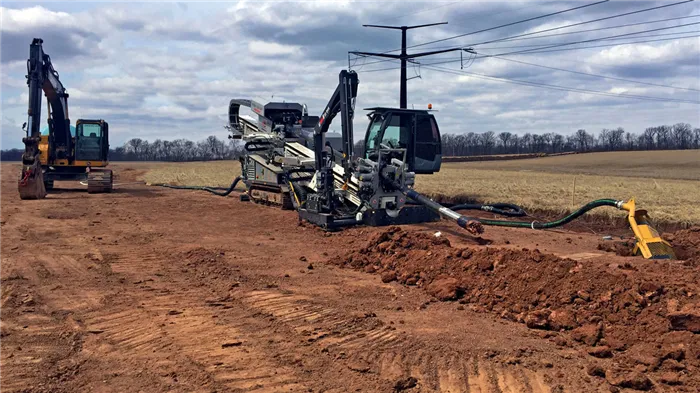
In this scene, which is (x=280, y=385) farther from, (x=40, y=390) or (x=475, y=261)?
(x=475, y=261)

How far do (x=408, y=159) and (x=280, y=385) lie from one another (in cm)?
1116

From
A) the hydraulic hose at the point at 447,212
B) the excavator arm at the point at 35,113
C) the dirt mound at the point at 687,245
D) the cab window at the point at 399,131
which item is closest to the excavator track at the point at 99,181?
the excavator arm at the point at 35,113

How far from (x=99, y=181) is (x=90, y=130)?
216cm

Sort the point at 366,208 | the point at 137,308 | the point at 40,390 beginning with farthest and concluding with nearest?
the point at 366,208 → the point at 137,308 → the point at 40,390

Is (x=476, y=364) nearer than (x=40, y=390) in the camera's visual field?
No

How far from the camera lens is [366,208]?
13227 mm

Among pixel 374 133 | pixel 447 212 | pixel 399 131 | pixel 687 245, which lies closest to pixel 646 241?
pixel 687 245

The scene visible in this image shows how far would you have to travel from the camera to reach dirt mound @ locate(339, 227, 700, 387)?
5.46 meters

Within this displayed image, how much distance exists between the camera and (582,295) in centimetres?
664

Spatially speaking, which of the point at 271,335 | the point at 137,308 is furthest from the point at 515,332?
the point at 137,308

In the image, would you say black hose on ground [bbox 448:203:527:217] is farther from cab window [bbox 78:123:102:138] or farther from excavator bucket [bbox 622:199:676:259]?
cab window [bbox 78:123:102:138]

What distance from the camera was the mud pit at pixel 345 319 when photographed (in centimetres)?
495

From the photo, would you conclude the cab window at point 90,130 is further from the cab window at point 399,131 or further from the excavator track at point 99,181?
the cab window at point 399,131

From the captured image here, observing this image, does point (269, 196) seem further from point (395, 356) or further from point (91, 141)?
point (395, 356)
